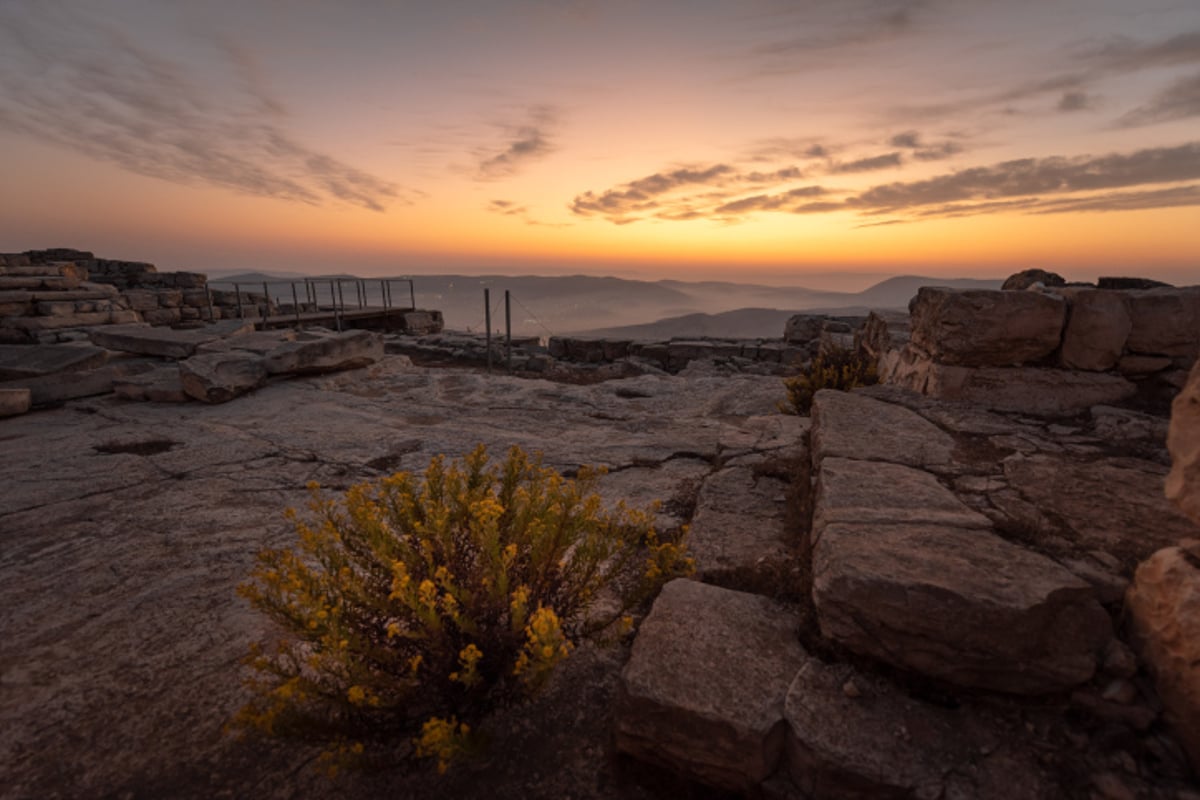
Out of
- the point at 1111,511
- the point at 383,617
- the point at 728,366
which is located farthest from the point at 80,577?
the point at 728,366

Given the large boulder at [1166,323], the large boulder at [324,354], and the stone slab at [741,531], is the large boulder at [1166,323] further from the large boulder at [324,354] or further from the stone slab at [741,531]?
the large boulder at [324,354]

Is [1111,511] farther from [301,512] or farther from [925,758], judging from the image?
[301,512]

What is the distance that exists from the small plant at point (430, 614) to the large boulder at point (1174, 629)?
48.2 inches

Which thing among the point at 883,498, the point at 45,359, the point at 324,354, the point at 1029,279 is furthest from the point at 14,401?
the point at 1029,279

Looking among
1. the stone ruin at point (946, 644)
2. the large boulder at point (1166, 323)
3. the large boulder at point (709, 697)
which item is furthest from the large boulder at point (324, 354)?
the large boulder at point (1166, 323)

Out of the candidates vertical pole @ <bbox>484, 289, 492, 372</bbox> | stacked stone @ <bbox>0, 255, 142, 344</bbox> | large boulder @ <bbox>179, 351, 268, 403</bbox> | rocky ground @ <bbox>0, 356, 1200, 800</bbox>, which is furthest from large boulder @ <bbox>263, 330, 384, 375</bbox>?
stacked stone @ <bbox>0, 255, 142, 344</bbox>

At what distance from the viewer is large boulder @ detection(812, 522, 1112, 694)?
4.23ft

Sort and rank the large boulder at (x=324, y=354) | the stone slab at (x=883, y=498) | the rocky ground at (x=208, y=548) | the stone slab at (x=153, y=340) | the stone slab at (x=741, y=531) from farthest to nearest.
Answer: the stone slab at (x=153, y=340) < the large boulder at (x=324, y=354) < the stone slab at (x=741, y=531) < the stone slab at (x=883, y=498) < the rocky ground at (x=208, y=548)

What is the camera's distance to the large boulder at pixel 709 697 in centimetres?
128

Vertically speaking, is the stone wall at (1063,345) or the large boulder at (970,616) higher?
the stone wall at (1063,345)

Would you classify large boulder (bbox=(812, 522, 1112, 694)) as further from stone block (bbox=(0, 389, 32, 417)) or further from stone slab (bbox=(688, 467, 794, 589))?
stone block (bbox=(0, 389, 32, 417))

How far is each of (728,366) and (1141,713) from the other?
959 cm

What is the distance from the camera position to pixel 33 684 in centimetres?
168

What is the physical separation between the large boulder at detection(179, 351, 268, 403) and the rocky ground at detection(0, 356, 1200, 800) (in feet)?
6.38
